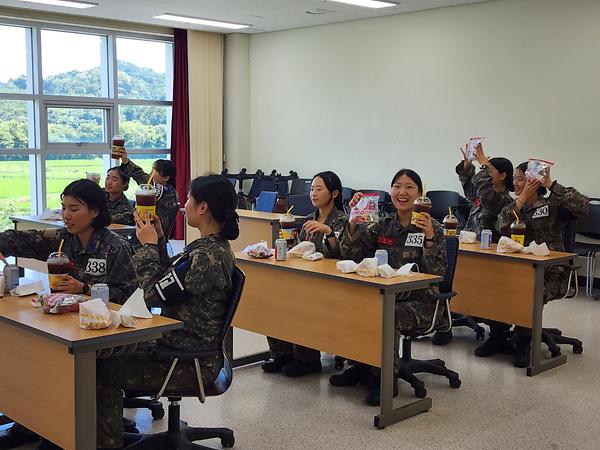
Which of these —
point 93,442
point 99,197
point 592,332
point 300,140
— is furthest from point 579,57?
point 93,442

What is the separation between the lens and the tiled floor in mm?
3590

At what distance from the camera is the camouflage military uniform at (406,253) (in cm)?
400

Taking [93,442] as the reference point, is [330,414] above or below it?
below

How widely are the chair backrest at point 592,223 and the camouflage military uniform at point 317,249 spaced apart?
3580 mm

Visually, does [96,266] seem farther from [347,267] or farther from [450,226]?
[450,226]

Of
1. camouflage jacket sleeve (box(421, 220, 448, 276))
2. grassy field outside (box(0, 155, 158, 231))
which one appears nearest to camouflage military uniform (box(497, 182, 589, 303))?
camouflage jacket sleeve (box(421, 220, 448, 276))

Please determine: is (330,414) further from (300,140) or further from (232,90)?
(232,90)

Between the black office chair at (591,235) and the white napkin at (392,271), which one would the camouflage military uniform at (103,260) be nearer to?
the white napkin at (392,271)

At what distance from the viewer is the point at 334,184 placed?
4.46m

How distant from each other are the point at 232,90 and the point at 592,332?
6622 mm

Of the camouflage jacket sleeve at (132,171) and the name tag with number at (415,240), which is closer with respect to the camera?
the name tag with number at (415,240)

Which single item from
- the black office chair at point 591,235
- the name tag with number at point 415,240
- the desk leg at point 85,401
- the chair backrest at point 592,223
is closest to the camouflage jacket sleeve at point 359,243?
the name tag with number at point 415,240

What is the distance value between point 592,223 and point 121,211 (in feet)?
14.5

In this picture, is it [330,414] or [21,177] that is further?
[21,177]
